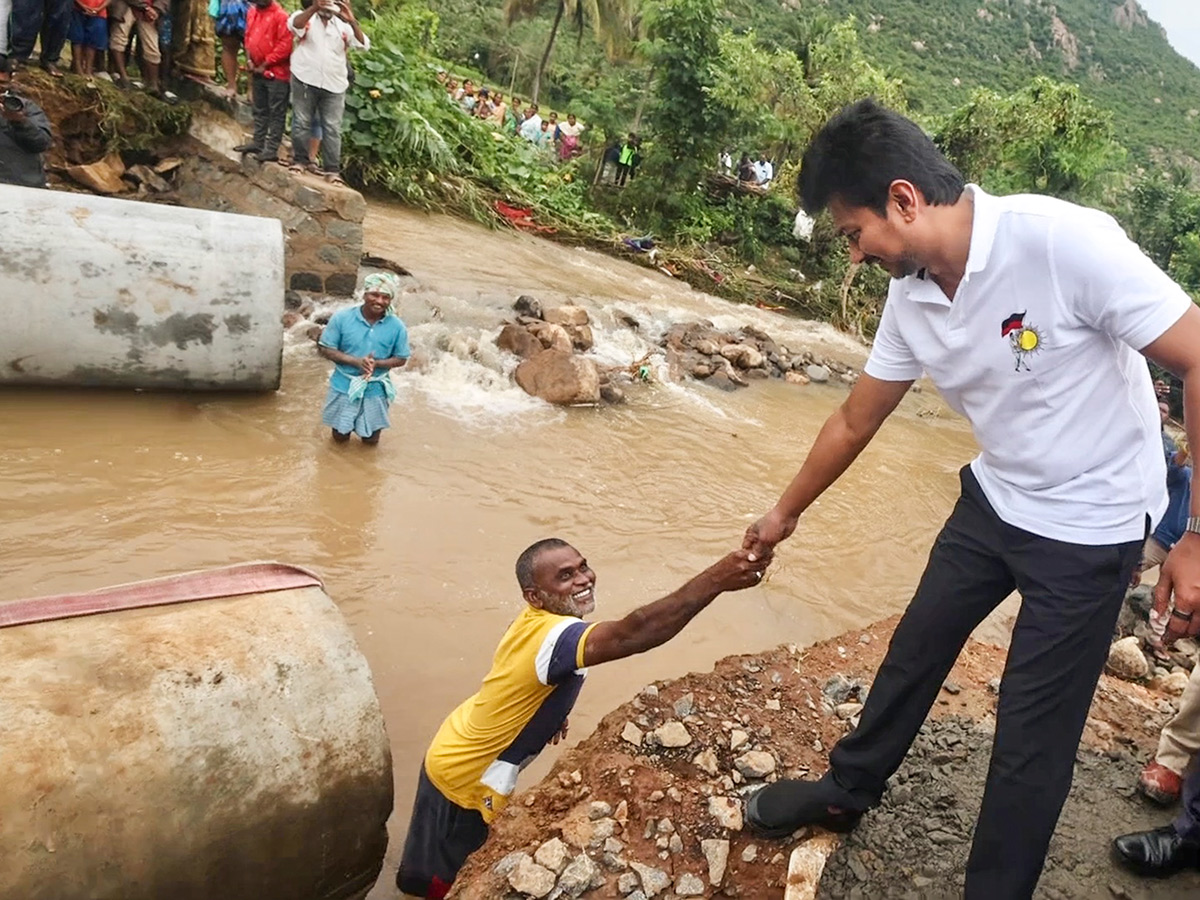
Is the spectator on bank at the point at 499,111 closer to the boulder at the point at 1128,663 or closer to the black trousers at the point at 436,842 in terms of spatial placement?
the boulder at the point at 1128,663

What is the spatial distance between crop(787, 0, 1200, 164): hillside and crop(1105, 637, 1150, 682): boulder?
39.5 meters

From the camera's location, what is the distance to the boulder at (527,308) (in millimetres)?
8281

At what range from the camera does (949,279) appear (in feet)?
5.83

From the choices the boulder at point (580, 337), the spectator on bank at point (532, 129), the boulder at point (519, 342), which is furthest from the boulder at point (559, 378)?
the spectator on bank at point (532, 129)

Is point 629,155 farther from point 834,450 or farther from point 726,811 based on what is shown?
point 726,811

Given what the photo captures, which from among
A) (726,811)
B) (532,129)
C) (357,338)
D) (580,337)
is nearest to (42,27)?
(357,338)

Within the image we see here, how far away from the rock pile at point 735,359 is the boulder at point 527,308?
4.77ft

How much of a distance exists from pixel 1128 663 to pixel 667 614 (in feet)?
11.0

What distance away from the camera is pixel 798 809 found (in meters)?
2.19

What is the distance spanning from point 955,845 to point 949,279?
155 centimetres

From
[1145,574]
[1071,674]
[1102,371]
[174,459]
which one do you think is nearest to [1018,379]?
[1102,371]

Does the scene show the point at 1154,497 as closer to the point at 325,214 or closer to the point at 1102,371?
the point at 1102,371

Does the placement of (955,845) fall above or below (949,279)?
below

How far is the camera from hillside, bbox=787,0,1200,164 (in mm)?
44188
